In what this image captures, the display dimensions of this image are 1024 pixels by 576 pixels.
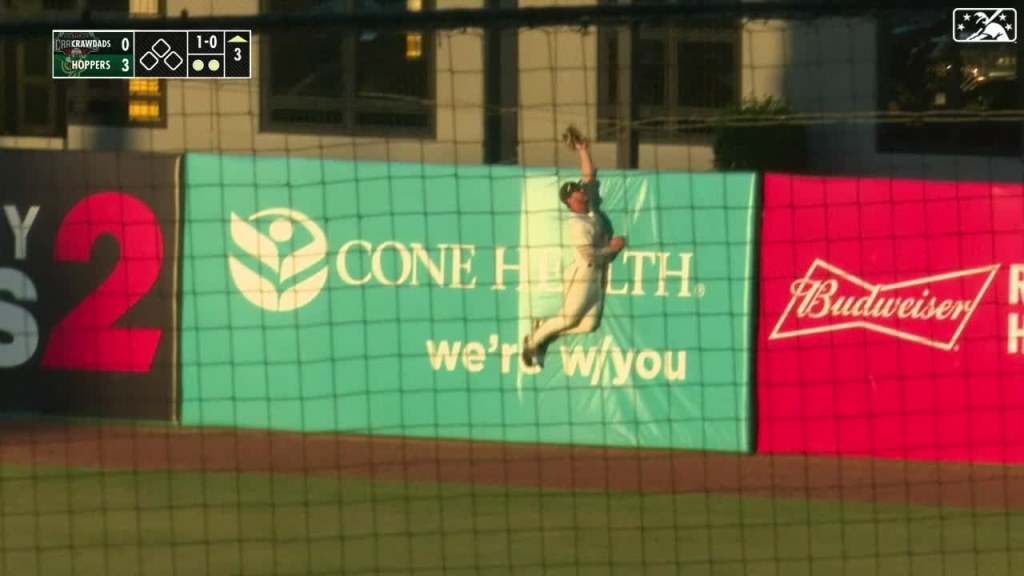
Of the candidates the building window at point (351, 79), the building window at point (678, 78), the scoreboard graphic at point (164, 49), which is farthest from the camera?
the building window at point (351, 79)

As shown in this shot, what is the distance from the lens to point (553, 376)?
42.4ft

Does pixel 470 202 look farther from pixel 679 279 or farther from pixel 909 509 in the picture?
pixel 909 509

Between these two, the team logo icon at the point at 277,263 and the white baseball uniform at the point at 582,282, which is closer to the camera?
the white baseball uniform at the point at 582,282

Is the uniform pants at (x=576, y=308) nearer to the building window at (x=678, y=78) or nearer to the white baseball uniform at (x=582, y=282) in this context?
the white baseball uniform at (x=582, y=282)

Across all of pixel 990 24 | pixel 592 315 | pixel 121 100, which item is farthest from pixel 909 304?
pixel 121 100

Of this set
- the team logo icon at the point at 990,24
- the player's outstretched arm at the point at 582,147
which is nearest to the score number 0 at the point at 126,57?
the team logo icon at the point at 990,24

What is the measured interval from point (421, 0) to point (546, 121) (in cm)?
303

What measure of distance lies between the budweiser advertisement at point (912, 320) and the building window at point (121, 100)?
27.2ft

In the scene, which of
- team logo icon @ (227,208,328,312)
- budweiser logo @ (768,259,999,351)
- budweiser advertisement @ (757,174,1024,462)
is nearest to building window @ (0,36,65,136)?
team logo icon @ (227,208,328,312)

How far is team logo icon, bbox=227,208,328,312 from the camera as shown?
1324 centimetres

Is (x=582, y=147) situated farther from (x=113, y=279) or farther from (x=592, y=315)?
(x=113, y=279)

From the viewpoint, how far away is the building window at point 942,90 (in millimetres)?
16266

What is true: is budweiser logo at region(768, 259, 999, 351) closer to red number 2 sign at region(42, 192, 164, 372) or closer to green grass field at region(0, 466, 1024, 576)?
green grass field at region(0, 466, 1024, 576)

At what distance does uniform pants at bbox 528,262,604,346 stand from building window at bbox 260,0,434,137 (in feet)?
14.2
